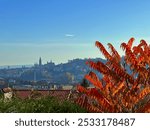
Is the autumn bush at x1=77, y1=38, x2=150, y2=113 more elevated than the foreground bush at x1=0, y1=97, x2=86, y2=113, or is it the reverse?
the autumn bush at x1=77, y1=38, x2=150, y2=113

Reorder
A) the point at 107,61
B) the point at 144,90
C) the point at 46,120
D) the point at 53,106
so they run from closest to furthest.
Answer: the point at 46,120 < the point at 144,90 < the point at 107,61 < the point at 53,106

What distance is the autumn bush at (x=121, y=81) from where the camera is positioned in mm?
8250

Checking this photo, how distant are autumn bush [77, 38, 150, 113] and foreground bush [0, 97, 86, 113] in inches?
41.9

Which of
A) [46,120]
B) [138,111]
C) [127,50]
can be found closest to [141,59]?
[127,50]

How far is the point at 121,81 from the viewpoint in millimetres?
8602

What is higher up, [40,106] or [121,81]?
[121,81]

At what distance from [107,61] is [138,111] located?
44.0 inches

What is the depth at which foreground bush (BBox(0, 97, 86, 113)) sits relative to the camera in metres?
8.99

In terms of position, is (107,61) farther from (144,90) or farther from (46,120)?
(46,120)

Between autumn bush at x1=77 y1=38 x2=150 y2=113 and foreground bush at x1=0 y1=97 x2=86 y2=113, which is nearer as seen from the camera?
autumn bush at x1=77 y1=38 x2=150 y2=113

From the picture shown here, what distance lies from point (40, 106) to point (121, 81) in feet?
6.23

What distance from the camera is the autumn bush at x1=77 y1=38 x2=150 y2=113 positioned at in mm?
8250

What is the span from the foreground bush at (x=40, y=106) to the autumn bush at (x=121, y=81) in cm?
106

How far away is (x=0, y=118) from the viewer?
754 centimetres
